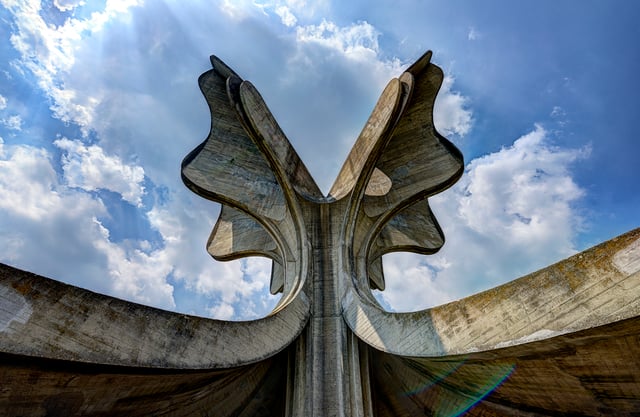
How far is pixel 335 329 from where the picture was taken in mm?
7820

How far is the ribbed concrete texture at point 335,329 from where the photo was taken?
13.9 feet

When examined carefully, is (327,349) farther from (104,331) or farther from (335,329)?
(104,331)

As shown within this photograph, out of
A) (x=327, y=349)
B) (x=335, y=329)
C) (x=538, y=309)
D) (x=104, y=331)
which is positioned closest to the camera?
(x=104, y=331)

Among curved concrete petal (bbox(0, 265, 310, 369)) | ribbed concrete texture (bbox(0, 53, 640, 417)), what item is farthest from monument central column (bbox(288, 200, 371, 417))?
curved concrete petal (bbox(0, 265, 310, 369))

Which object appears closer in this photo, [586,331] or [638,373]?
[586,331]

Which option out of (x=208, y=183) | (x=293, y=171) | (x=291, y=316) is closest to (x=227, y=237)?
(x=208, y=183)

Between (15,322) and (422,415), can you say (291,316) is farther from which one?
(15,322)

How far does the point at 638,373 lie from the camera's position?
446 cm

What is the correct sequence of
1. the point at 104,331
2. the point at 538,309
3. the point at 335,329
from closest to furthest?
the point at 104,331
the point at 538,309
the point at 335,329

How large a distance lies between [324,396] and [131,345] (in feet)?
12.0

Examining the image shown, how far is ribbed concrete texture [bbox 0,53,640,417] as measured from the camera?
423 centimetres

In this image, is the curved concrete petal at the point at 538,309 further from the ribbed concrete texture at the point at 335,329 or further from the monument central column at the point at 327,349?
the monument central column at the point at 327,349

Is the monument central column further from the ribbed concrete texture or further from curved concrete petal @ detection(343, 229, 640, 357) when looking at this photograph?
curved concrete petal @ detection(343, 229, 640, 357)

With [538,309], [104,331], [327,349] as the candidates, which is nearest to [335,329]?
[327,349]
